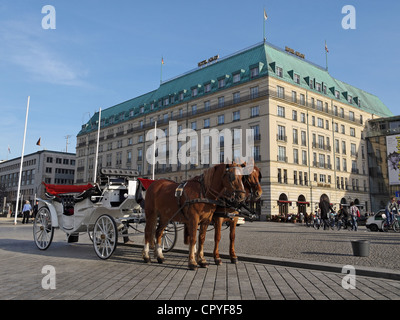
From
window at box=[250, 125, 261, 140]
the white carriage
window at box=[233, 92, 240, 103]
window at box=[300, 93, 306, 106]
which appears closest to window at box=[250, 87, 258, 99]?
window at box=[233, 92, 240, 103]

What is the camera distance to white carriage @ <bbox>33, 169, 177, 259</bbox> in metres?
8.86

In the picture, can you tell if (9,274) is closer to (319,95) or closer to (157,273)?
(157,273)

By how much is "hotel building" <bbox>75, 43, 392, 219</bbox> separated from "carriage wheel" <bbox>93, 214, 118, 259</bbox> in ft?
126

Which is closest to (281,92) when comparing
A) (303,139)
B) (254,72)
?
(254,72)

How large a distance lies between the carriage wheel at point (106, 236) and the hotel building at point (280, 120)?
3835 centimetres

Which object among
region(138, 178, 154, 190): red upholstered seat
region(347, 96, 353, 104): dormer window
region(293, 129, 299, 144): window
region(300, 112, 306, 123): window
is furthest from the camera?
region(347, 96, 353, 104): dormer window

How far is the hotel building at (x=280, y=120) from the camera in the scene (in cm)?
4816

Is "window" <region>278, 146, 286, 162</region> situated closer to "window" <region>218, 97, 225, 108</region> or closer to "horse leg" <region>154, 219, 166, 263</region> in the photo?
"window" <region>218, 97, 225, 108</region>

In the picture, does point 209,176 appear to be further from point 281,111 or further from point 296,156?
point 296,156

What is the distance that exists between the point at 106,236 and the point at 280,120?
4356 cm

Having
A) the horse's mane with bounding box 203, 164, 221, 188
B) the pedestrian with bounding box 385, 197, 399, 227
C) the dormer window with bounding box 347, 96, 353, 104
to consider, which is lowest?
the pedestrian with bounding box 385, 197, 399, 227

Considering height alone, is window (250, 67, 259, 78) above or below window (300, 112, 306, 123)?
above

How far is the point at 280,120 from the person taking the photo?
4900 centimetres

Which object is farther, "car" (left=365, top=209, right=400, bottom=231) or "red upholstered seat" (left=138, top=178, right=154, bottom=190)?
"car" (left=365, top=209, right=400, bottom=231)
